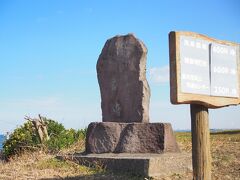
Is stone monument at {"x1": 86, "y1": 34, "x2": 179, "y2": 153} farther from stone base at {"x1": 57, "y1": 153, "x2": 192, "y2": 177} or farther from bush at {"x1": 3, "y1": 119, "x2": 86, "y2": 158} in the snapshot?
bush at {"x1": 3, "y1": 119, "x2": 86, "y2": 158}

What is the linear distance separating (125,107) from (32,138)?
4411 millimetres

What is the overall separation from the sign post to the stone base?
204 cm

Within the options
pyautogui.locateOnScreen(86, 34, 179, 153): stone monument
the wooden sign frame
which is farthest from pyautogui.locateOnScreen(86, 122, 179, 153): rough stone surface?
the wooden sign frame

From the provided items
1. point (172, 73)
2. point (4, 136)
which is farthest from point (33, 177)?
point (4, 136)

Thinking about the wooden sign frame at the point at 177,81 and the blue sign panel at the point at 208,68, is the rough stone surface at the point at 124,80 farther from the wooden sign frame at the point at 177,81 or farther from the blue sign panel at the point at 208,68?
the wooden sign frame at the point at 177,81

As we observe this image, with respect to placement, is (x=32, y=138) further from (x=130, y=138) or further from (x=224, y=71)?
(x=224, y=71)

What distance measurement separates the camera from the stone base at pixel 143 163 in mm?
7938

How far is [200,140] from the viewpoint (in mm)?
5902

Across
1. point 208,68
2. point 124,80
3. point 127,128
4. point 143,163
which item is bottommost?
point 143,163

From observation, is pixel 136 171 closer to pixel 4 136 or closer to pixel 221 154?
pixel 221 154

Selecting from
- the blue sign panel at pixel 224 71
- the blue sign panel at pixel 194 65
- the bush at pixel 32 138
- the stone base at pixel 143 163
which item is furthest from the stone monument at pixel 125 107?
the blue sign panel at pixel 194 65

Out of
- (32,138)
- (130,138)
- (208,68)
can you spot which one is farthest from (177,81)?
(32,138)

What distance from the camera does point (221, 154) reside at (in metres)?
10.1

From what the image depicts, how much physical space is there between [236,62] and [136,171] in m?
2.83
